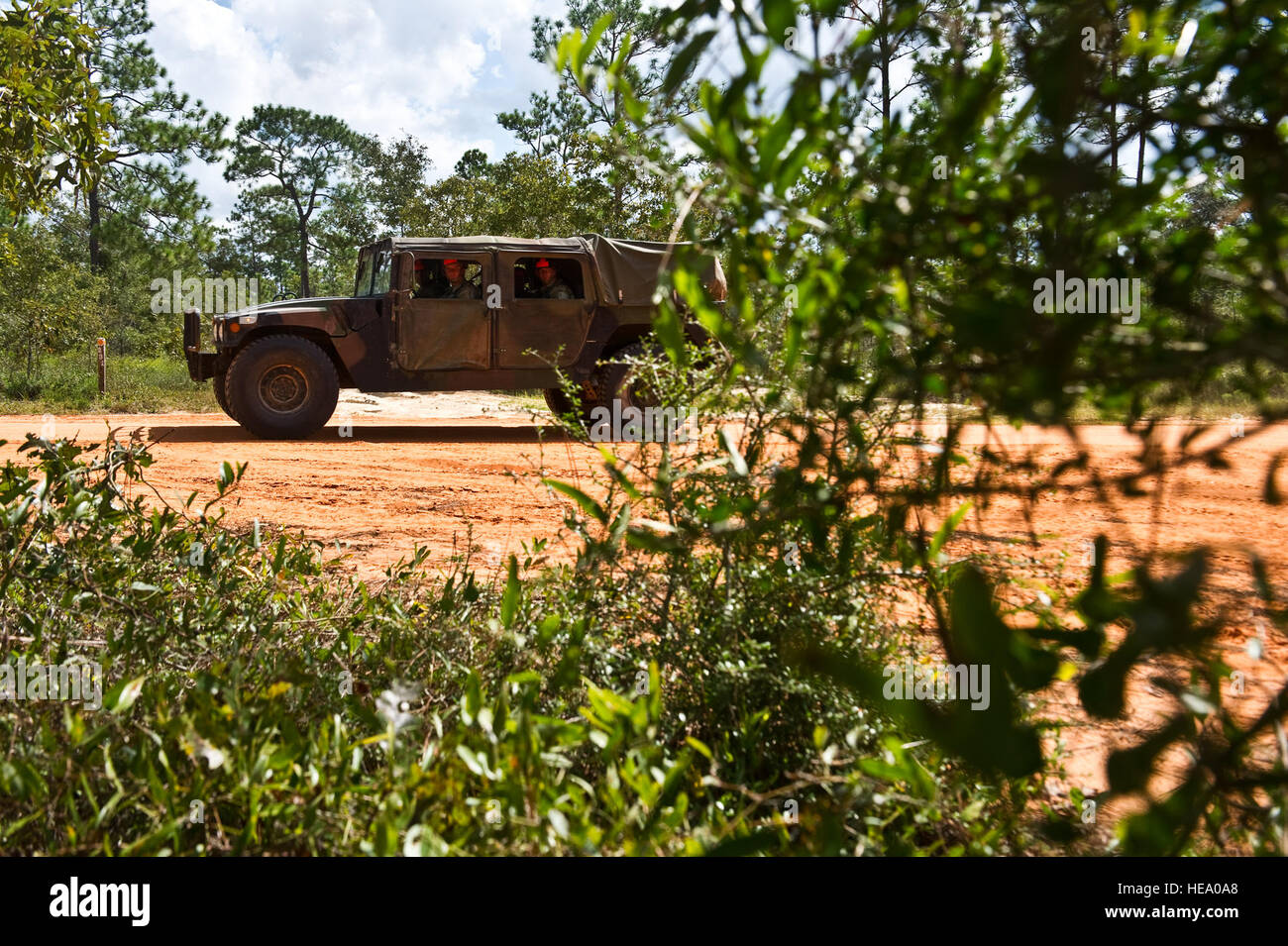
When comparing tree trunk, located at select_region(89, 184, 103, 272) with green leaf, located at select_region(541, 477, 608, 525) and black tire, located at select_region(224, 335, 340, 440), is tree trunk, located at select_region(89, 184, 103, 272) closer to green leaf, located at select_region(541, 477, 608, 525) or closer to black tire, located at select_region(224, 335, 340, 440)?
black tire, located at select_region(224, 335, 340, 440)

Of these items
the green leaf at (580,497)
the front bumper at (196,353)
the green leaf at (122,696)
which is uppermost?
the front bumper at (196,353)

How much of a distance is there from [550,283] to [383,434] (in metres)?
2.44

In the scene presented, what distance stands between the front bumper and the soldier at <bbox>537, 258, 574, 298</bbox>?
11.6 feet

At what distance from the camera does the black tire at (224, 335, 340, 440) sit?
1016 centimetres

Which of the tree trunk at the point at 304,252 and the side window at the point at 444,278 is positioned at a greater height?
the tree trunk at the point at 304,252

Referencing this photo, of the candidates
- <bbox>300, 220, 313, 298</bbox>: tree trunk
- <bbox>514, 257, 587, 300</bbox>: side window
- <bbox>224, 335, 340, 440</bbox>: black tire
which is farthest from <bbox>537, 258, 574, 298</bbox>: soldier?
<bbox>300, 220, 313, 298</bbox>: tree trunk

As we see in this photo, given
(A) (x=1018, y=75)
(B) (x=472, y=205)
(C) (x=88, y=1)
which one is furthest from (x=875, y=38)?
(C) (x=88, y=1)

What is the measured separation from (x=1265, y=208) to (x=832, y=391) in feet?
1.83

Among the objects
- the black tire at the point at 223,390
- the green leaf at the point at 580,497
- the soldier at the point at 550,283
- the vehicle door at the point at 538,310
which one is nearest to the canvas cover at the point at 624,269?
the vehicle door at the point at 538,310

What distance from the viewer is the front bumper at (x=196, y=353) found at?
10.9 meters

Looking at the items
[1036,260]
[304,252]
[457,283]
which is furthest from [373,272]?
[304,252]

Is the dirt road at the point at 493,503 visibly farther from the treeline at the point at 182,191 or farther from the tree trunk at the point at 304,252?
the tree trunk at the point at 304,252
